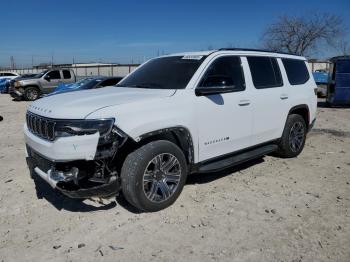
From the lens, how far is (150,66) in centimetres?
588

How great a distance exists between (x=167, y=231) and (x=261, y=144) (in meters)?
2.52

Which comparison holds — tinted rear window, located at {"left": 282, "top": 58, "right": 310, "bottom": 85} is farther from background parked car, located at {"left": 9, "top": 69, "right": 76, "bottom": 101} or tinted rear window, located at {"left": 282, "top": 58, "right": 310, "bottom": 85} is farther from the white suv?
background parked car, located at {"left": 9, "top": 69, "right": 76, "bottom": 101}

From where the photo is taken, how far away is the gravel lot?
144 inches

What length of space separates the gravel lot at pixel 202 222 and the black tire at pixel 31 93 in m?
15.7

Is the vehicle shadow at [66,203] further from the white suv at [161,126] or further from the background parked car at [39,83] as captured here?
the background parked car at [39,83]

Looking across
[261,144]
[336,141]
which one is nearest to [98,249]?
[261,144]

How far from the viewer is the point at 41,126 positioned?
4285 mm

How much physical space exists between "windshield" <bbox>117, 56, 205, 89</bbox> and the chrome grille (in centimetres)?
149

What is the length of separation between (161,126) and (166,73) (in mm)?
1254

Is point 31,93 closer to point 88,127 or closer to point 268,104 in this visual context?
point 268,104

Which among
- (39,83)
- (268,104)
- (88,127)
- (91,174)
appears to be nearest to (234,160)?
(268,104)

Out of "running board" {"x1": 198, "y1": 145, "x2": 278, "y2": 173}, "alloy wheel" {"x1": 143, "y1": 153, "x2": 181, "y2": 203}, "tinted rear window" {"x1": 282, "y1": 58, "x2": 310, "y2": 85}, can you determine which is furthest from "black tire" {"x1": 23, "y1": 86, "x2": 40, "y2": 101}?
"alloy wheel" {"x1": 143, "y1": 153, "x2": 181, "y2": 203}

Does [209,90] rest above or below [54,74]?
above

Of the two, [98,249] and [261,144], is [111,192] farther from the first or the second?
[261,144]
